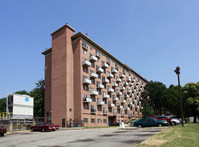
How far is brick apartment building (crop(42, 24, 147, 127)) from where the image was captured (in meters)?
45.8

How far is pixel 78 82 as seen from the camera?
47.5 metres

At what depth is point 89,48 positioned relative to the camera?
53.6 meters

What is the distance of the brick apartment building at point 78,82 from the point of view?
4578 centimetres

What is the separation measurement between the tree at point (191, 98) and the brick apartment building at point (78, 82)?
21561mm

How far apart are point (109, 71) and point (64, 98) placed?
74.6 feet

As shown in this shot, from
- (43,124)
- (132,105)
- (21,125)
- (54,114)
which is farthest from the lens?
(132,105)

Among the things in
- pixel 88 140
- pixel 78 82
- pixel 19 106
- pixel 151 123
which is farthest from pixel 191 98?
pixel 19 106

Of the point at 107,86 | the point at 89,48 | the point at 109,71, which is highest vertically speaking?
the point at 89,48

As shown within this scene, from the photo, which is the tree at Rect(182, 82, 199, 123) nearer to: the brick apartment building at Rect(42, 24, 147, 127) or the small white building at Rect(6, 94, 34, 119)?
the brick apartment building at Rect(42, 24, 147, 127)

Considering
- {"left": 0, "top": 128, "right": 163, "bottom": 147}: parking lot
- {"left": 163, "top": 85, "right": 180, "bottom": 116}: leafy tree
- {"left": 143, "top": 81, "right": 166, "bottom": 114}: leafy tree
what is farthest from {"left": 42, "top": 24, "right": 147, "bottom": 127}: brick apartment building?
{"left": 143, "top": 81, "right": 166, "bottom": 114}: leafy tree

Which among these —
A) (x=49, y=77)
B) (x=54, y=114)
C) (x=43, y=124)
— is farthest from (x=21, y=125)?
(x=49, y=77)

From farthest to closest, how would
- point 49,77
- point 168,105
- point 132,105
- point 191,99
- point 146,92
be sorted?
point 146,92
point 132,105
point 168,105
point 49,77
point 191,99

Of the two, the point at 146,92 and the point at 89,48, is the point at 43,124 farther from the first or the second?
the point at 146,92

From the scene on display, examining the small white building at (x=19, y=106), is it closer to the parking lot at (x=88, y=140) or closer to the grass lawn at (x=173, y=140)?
the parking lot at (x=88, y=140)
